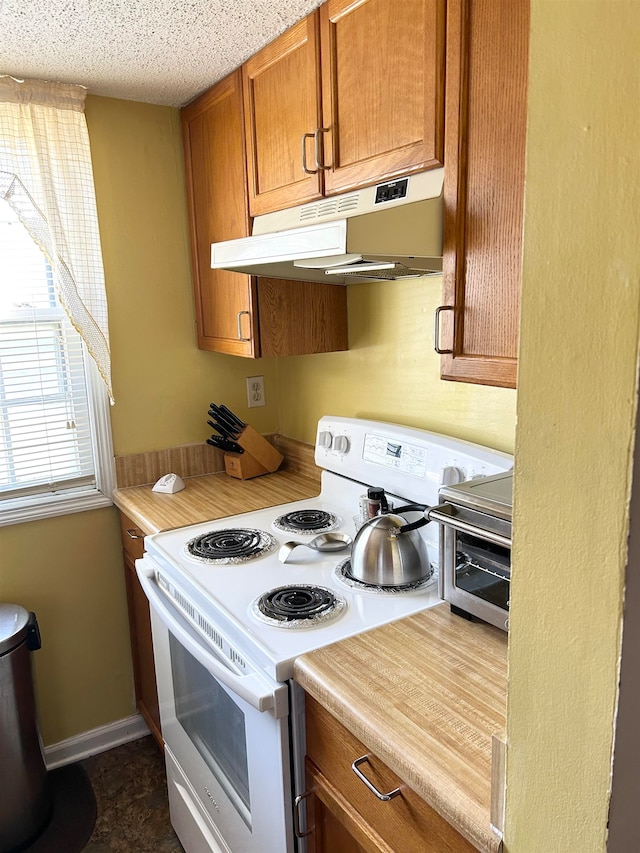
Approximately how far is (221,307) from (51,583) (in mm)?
1131

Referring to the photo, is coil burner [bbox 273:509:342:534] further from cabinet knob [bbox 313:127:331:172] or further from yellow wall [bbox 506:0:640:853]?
yellow wall [bbox 506:0:640:853]

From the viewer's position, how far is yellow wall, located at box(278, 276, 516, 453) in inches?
65.8

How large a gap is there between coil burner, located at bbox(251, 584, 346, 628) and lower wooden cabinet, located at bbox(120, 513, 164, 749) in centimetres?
80

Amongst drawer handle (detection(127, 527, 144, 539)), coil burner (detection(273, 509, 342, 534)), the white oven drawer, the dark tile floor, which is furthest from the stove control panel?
the dark tile floor

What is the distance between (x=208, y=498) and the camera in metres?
2.19

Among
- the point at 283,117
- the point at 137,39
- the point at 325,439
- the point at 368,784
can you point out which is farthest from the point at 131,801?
the point at 137,39

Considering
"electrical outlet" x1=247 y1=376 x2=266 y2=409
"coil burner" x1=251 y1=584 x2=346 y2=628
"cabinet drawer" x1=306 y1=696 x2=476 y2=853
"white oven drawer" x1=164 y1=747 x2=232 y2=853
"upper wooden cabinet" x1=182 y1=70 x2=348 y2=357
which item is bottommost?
"white oven drawer" x1=164 y1=747 x2=232 y2=853

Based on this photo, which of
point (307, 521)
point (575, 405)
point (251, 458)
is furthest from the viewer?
point (251, 458)

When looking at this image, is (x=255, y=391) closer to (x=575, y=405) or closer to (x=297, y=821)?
(x=297, y=821)

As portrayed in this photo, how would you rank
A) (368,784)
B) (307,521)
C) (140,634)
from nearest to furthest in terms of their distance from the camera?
(368,784), (307,521), (140,634)

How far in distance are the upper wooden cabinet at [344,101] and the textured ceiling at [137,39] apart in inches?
3.2

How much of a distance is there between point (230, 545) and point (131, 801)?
3.47ft

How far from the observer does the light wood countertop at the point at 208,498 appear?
2004mm

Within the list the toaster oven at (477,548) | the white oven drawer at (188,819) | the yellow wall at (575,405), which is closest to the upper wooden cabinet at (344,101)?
the toaster oven at (477,548)
